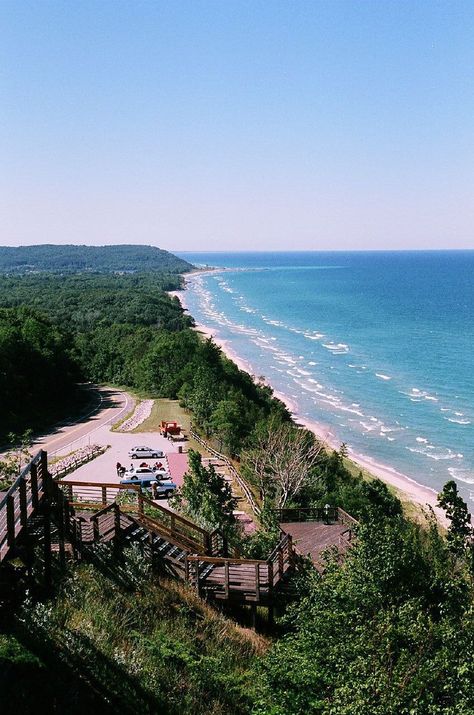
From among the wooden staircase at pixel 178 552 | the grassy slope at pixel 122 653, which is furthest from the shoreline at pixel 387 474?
the grassy slope at pixel 122 653

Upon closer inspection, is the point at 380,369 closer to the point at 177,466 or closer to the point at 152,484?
the point at 177,466

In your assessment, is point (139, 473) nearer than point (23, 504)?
No

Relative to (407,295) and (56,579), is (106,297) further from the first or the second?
(56,579)

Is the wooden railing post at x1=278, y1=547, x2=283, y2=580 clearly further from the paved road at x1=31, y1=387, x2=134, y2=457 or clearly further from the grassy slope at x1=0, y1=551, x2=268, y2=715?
the paved road at x1=31, y1=387, x2=134, y2=457

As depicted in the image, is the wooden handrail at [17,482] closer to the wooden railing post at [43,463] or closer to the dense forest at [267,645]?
the wooden railing post at [43,463]

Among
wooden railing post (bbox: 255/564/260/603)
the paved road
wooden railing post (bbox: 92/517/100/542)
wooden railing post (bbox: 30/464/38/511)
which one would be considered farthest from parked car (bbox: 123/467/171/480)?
wooden railing post (bbox: 30/464/38/511)

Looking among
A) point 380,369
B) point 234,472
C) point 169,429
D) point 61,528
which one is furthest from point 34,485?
point 380,369
